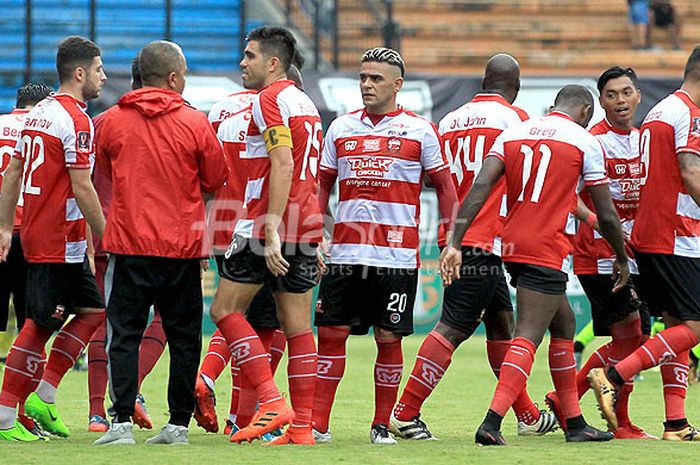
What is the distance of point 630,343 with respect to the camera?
897 centimetres

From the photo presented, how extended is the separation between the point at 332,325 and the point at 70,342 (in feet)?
5.78

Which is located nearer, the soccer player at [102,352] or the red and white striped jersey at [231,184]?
the red and white striped jersey at [231,184]

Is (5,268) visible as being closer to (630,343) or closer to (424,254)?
(630,343)

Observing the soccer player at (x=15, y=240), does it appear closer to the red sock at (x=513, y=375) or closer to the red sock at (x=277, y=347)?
the red sock at (x=277, y=347)

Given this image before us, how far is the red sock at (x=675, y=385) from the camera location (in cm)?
839

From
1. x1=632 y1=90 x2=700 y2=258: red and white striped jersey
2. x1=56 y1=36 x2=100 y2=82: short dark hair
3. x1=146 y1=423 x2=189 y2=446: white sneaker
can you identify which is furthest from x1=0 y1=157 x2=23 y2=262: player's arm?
x1=632 y1=90 x2=700 y2=258: red and white striped jersey

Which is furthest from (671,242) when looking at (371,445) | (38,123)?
(38,123)

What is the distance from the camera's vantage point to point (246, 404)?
27.4ft

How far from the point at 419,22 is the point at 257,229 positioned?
53.9ft

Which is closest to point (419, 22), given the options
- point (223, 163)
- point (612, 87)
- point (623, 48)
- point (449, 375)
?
point (623, 48)

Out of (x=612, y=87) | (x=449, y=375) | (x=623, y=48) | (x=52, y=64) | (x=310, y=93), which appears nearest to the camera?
(x=612, y=87)

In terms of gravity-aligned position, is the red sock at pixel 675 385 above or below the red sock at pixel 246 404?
above

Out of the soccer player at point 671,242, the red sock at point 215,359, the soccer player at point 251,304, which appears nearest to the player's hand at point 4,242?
the soccer player at point 251,304

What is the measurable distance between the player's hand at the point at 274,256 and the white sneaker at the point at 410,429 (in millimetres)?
1442
